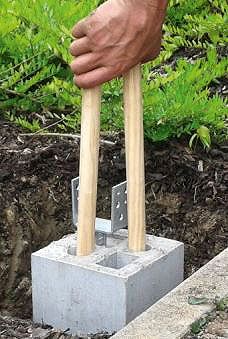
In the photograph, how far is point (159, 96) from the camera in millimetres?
3025

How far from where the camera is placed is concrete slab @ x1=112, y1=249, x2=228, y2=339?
6.55 feet

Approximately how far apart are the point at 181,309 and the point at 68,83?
4.28 feet

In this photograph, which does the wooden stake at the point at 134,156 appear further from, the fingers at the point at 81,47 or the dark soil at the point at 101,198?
the dark soil at the point at 101,198

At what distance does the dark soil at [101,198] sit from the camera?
2828mm

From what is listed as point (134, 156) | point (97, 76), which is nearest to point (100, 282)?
point (134, 156)

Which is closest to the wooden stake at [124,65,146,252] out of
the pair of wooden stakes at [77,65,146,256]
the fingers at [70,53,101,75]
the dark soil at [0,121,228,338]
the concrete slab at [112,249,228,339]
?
the pair of wooden stakes at [77,65,146,256]

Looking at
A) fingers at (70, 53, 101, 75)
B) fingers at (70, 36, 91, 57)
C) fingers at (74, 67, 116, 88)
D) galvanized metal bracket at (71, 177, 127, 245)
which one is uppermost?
fingers at (70, 36, 91, 57)

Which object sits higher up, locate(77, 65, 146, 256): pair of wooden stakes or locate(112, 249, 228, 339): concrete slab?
locate(77, 65, 146, 256): pair of wooden stakes

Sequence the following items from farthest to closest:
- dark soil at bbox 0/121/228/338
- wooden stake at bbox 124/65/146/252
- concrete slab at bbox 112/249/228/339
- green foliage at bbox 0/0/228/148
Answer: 1. green foliage at bbox 0/0/228/148
2. dark soil at bbox 0/121/228/338
3. wooden stake at bbox 124/65/146/252
4. concrete slab at bbox 112/249/228/339

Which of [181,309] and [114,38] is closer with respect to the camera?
[181,309]

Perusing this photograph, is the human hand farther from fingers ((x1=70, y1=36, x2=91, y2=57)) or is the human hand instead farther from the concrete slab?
the concrete slab

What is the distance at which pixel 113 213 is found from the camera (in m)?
2.48

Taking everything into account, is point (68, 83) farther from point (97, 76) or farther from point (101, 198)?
point (97, 76)

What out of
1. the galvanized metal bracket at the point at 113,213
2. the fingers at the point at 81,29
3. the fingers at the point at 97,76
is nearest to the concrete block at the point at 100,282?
the galvanized metal bracket at the point at 113,213
